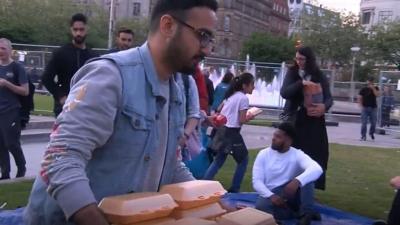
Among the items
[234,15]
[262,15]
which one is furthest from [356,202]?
[262,15]

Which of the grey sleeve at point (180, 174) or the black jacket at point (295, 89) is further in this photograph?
the black jacket at point (295, 89)

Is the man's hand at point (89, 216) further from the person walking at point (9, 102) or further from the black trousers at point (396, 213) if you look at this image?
the person walking at point (9, 102)

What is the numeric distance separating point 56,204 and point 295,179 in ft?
14.0

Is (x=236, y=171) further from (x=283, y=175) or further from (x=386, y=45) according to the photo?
(x=386, y=45)

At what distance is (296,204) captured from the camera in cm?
681

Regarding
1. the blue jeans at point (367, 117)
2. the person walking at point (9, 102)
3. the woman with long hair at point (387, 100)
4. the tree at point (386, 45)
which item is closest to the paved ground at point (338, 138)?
the blue jeans at point (367, 117)

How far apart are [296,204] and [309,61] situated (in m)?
1.59

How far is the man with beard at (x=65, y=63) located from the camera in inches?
261

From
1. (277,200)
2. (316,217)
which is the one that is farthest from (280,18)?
(277,200)

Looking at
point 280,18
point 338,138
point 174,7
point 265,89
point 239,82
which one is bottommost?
point 338,138

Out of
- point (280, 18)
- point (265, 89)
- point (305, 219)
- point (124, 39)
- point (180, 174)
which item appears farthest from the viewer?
point (280, 18)

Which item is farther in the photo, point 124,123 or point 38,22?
point 38,22

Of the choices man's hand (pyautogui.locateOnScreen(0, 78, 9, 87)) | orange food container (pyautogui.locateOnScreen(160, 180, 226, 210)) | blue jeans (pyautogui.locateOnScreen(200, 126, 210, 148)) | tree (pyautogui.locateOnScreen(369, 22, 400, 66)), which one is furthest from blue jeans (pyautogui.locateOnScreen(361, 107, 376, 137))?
tree (pyautogui.locateOnScreen(369, 22, 400, 66))

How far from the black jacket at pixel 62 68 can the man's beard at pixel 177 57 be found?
446 cm
